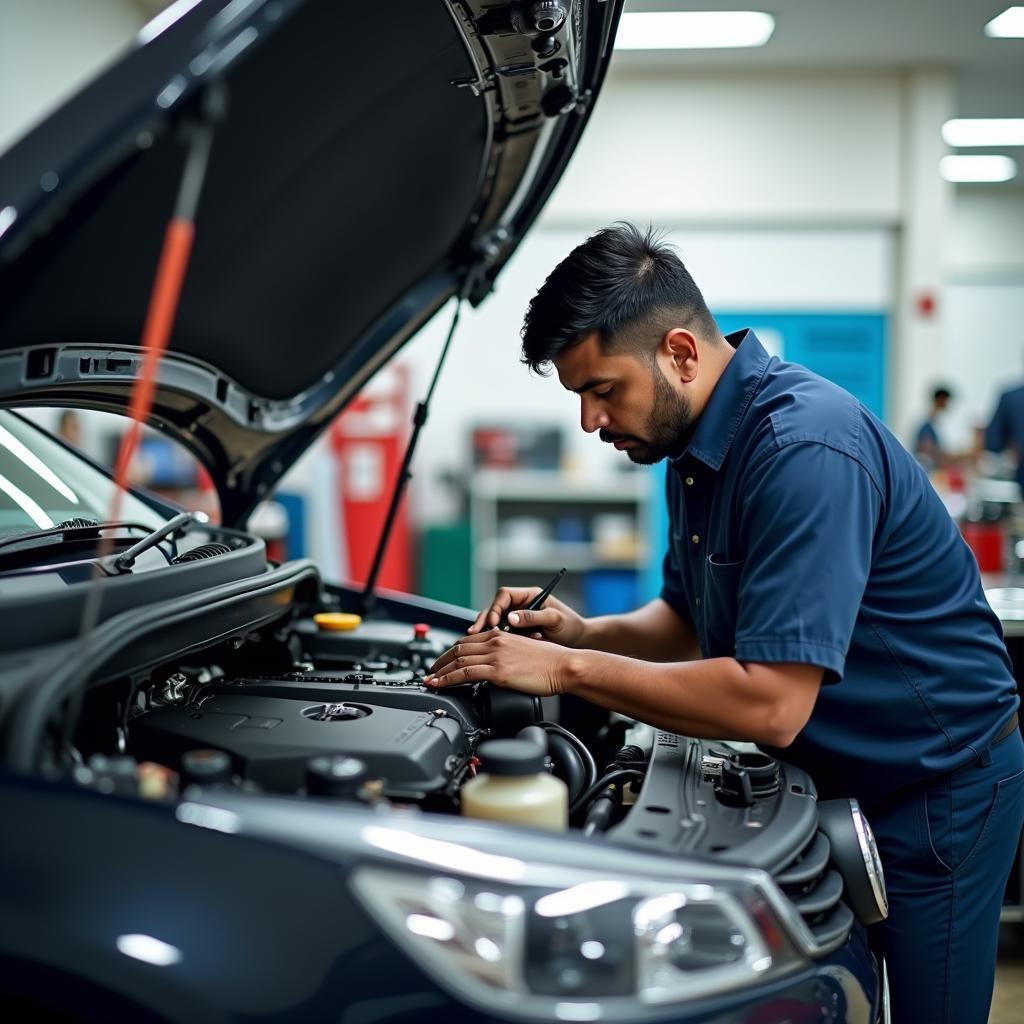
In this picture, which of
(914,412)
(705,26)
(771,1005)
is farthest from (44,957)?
(914,412)

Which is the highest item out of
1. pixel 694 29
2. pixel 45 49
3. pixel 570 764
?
pixel 694 29

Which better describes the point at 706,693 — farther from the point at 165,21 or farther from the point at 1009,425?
the point at 1009,425

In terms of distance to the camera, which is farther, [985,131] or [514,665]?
[985,131]

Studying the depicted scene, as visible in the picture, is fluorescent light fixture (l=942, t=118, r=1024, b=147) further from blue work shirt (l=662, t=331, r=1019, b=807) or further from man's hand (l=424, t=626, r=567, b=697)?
man's hand (l=424, t=626, r=567, b=697)

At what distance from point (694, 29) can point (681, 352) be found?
4955 mm

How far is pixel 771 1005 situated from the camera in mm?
1009

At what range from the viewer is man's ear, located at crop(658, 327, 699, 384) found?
1534 millimetres

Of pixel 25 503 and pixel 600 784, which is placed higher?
pixel 25 503

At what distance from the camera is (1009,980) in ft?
8.03

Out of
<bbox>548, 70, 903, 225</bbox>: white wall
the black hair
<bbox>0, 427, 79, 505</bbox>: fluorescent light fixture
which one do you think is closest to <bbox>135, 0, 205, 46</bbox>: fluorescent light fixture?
the black hair

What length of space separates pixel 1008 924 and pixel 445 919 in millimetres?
2384

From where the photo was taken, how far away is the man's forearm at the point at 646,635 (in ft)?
6.42

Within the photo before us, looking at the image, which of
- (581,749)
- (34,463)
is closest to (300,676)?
(581,749)

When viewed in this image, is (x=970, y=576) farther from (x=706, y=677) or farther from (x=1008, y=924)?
(x=1008, y=924)
